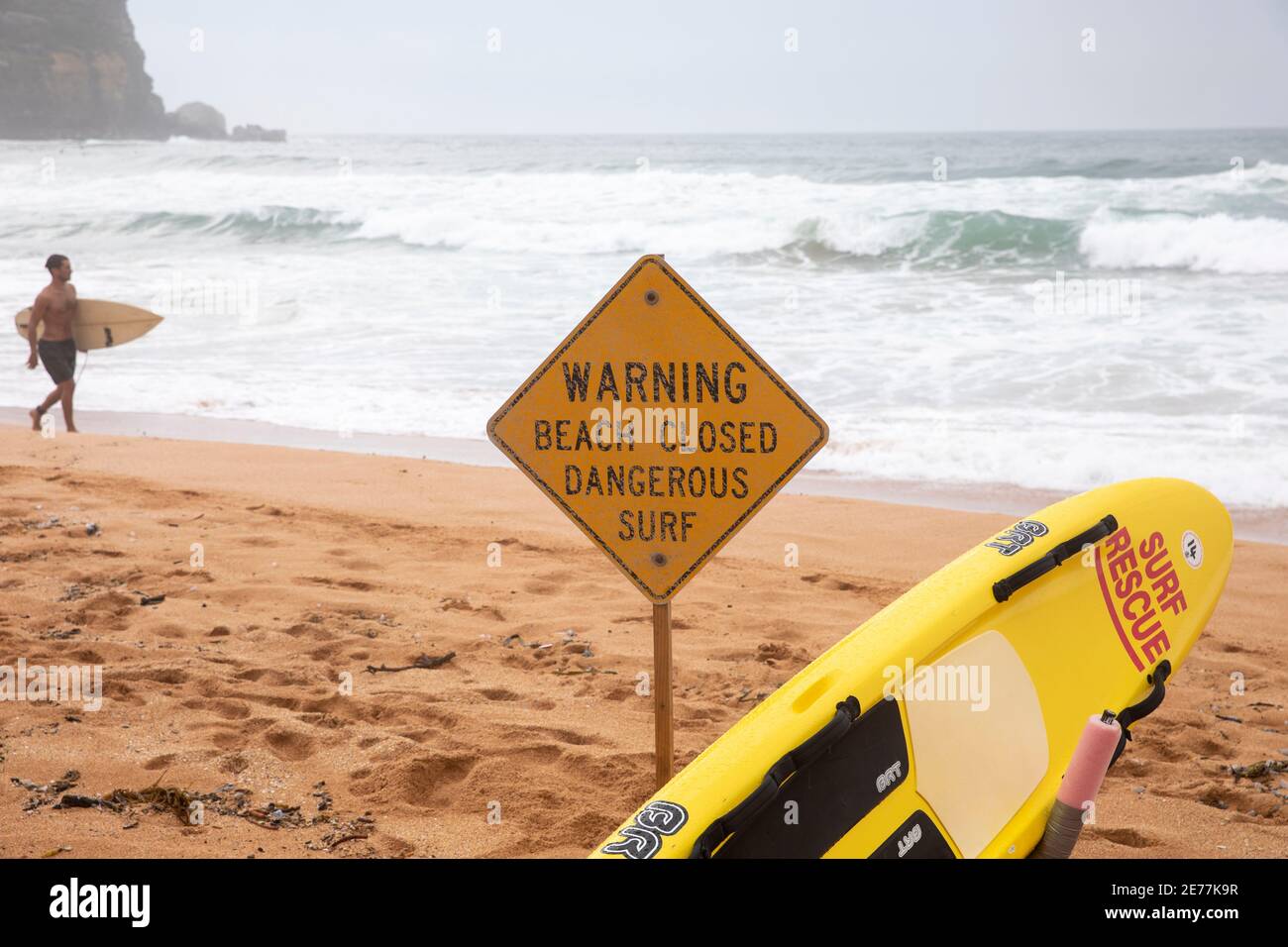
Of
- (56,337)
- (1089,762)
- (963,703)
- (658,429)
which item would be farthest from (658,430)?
(56,337)

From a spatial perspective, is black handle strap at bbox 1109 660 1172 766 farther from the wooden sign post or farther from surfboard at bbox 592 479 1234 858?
the wooden sign post

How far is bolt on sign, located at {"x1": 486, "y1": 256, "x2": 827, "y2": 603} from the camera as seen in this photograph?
2.67 metres

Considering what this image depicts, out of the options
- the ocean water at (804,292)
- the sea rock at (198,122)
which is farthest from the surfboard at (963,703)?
the sea rock at (198,122)

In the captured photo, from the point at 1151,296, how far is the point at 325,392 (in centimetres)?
1060

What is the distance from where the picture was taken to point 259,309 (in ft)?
47.6

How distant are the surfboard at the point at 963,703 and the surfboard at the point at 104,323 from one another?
8.89 meters

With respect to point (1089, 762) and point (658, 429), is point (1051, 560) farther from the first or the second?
point (658, 429)

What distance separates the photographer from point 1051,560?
3359mm

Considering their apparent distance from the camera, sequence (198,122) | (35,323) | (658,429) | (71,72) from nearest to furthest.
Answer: (658,429) → (35,323) → (71,72) → (198,122)

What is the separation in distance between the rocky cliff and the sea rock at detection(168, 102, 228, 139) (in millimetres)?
3831

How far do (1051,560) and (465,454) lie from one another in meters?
5.56

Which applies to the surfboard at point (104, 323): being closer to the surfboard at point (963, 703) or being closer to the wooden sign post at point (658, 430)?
the wooden sign post at point (658, 430)

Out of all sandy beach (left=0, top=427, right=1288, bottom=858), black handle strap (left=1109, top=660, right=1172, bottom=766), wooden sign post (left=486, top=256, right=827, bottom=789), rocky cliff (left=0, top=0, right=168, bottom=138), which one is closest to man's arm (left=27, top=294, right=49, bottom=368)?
sandy beach (left=0, top=427, right=1288, bottom=858)
